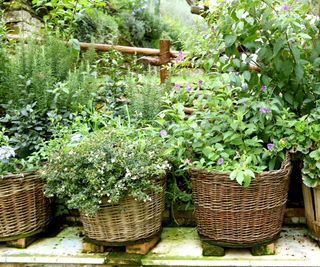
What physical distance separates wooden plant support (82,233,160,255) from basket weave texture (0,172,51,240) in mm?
336

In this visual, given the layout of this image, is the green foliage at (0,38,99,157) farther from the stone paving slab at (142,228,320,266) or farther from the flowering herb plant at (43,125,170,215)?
the stone paving slab at (142,228,320,266)

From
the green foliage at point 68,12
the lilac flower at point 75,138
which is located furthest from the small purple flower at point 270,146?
the green foliage at point 68,12

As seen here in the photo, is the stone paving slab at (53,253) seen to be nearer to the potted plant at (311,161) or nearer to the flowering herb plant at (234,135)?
the flowering herb plant at (234,135)

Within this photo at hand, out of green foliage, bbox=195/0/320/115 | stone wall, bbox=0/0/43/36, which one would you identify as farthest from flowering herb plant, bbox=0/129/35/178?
stone wall, bbox=0/0/43/36

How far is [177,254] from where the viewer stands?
228 centimetres

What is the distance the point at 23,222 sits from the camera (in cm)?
244

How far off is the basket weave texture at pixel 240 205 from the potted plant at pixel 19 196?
0.89 m

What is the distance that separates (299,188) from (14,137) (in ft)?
5.73

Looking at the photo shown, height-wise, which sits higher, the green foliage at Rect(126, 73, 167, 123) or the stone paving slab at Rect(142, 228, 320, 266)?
the green foliage at Rect(126, 73, 167, 123)

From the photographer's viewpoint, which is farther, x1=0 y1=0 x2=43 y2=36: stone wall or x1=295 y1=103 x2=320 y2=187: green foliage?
x1=0 y1=0 x2=43 y2=36: stone wall

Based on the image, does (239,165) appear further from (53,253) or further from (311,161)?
(53,253)

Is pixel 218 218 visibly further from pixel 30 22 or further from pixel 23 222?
pixel 30 22

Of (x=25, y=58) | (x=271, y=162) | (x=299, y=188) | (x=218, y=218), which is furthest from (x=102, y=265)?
(x=25, y=58)

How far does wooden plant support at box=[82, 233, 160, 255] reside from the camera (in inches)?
89.7
